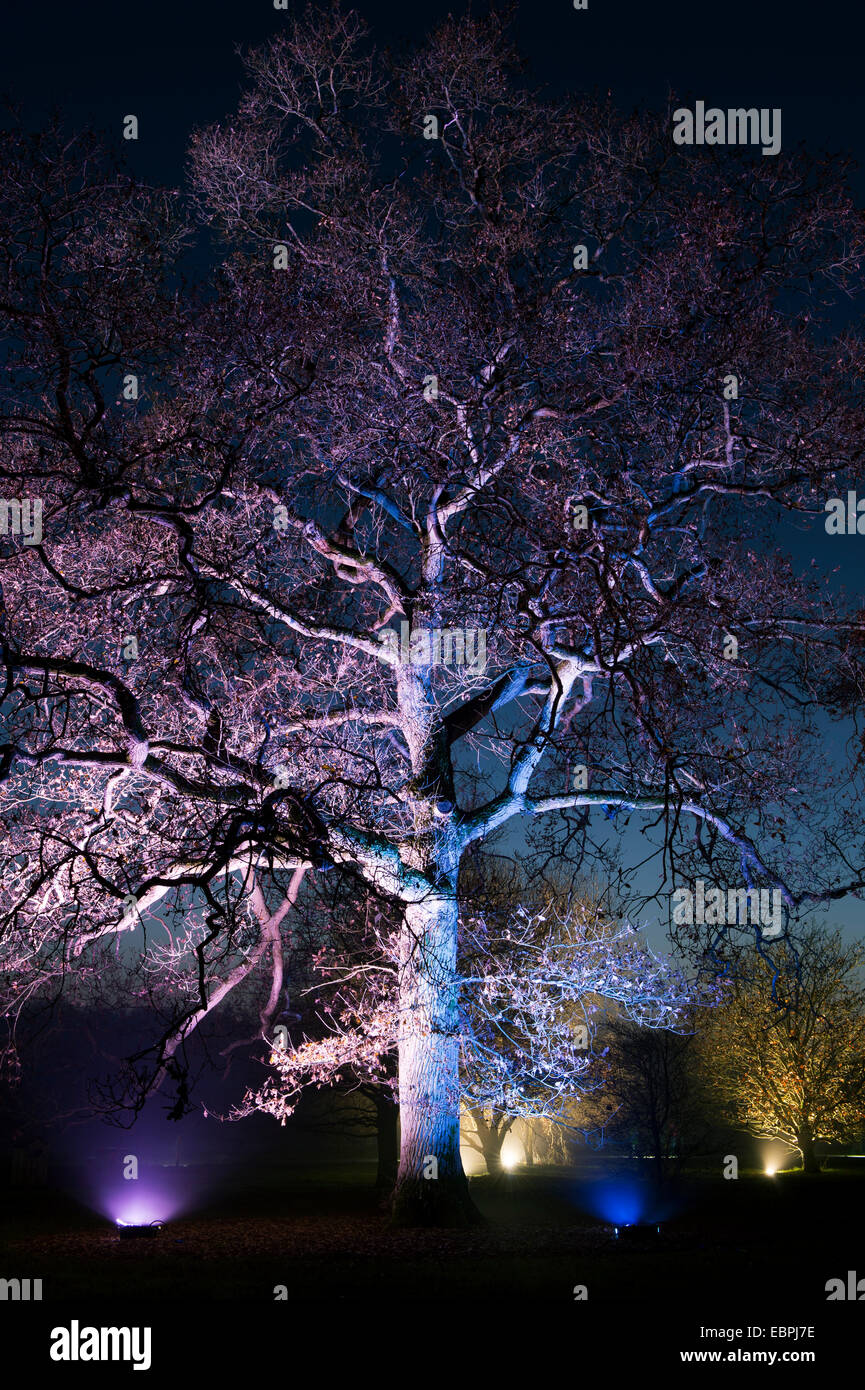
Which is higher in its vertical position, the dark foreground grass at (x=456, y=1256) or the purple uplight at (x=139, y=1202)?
the dark foreground grass at (x=456, y=1256)

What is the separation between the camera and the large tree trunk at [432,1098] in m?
13.5

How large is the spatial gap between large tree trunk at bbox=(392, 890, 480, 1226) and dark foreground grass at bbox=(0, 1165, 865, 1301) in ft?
1.70

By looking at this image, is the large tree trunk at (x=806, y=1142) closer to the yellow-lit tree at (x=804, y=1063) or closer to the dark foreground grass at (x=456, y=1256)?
the yellow-lit tree at (x=804, y=1063)

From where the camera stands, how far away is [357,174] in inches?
579

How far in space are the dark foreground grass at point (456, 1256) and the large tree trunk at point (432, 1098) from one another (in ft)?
1.70

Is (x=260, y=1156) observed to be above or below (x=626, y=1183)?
below

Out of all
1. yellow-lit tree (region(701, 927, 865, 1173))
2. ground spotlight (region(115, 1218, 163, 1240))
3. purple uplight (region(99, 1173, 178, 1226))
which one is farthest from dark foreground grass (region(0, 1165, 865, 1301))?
yellow-lit tree (region(701, 927, 865, 1173))

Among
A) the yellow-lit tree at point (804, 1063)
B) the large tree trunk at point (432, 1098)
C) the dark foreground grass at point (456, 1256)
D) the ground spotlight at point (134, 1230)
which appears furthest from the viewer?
the yellow-lit tree at point (804, 1063)

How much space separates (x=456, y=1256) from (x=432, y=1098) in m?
2.63

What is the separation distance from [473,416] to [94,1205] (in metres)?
17.8

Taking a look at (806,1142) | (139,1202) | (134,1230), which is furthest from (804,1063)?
(134,1230)

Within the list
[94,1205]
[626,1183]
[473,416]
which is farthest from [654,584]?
[626,1183]

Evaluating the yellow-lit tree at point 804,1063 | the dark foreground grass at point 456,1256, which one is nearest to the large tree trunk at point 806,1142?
the yellow-lit tree at point 804,1063
